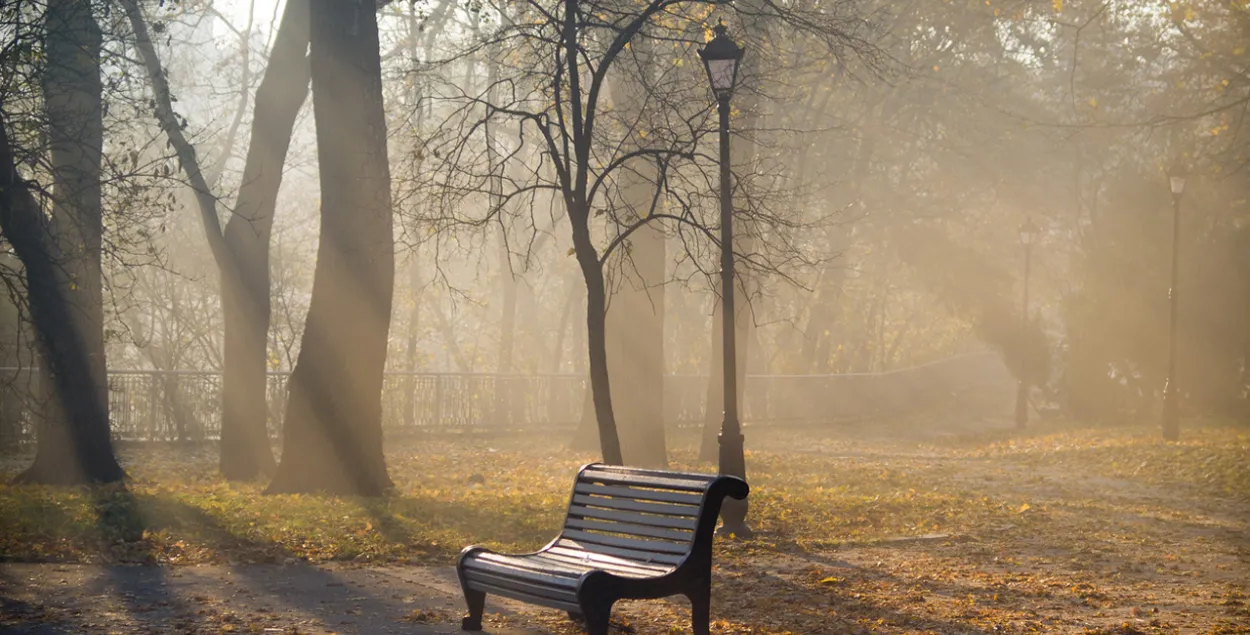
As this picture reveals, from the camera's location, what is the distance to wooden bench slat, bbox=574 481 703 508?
696 centimetres

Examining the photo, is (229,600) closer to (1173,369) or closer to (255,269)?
(255,269)

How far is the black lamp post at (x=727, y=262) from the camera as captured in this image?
11547mm

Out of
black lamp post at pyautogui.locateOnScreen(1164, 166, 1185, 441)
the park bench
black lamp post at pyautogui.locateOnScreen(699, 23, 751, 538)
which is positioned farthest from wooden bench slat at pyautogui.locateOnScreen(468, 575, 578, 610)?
black lamp post at pyautogui.locateOnScreen(1164, 166, 1185, 441)

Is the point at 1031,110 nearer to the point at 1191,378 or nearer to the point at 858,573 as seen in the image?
the point at 1191,378

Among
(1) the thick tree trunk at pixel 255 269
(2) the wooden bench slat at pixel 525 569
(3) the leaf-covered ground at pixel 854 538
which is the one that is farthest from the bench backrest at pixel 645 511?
(1) the thick tree trunk at pixel 255 269

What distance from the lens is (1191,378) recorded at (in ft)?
93.3

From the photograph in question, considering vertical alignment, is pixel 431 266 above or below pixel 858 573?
above

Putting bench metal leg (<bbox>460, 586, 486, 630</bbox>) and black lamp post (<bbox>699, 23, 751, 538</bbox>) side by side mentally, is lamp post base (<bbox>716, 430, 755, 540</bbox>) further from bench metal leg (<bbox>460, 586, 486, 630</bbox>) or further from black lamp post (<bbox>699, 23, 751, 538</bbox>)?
bench metal leg (<bbox>460, 586, 486, 630</bbox>)

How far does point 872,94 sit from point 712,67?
72.5ft

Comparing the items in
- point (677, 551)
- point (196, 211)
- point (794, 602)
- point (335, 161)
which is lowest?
point (794, 602)

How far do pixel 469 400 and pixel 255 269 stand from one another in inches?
387

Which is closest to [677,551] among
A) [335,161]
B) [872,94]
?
[335,161]

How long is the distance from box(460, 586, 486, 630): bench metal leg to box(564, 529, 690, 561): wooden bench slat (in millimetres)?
683

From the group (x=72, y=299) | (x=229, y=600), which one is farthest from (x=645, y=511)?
(x=72, y=299)
